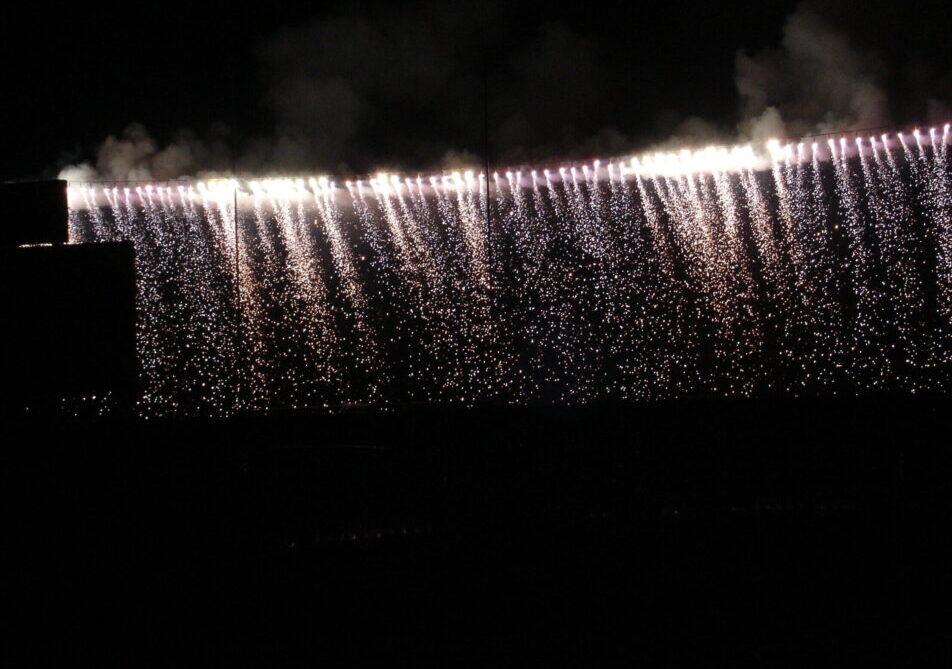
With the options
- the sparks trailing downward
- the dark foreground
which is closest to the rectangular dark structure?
the dark foreground

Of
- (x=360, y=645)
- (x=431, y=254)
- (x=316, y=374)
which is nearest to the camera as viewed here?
(x=360, y=645)

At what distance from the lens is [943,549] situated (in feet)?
8.38

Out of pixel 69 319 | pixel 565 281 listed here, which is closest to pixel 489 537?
pixel 69 319

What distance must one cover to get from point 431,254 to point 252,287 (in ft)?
6.09

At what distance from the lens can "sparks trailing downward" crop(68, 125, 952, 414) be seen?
620cm

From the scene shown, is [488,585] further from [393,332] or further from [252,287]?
[252,287]

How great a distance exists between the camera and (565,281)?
286 inches

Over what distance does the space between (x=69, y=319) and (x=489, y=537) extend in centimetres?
193

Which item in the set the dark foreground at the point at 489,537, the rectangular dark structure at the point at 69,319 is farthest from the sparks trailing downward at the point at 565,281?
the rectangular dark structure at the point at 69,319

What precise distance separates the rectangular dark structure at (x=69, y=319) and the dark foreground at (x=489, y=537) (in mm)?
281

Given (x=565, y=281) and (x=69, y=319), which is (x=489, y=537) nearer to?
(x=69, y=319)

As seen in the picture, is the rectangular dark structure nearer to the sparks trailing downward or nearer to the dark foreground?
the dark foreground

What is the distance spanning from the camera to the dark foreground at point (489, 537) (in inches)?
88.7

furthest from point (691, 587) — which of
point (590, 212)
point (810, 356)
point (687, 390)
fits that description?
point (590, 212)
